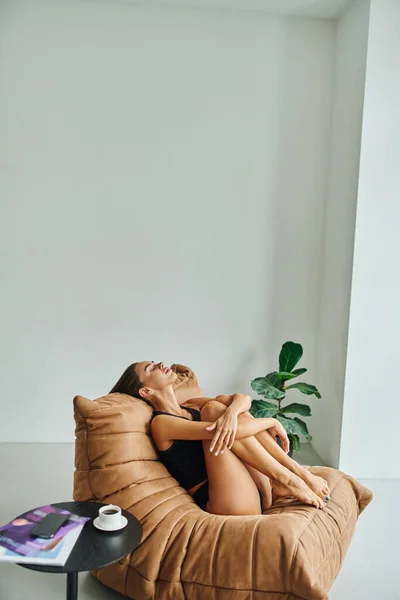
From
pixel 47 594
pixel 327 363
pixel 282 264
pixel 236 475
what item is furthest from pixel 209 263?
pixel 47 594

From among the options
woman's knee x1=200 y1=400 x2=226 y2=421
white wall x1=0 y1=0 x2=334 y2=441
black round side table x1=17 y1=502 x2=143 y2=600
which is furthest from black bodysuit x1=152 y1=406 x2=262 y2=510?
white wall x1=0 y1=0 x2=334 y2=441

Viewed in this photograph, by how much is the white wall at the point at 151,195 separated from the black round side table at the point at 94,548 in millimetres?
2291

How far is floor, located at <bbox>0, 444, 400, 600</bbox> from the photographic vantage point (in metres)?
2.32

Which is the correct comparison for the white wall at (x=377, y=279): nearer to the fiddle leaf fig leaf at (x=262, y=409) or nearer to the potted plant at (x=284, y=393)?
the potted plant at (x=284, y=393)

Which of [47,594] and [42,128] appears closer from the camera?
[47,594]

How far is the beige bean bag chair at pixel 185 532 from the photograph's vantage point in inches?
75.6

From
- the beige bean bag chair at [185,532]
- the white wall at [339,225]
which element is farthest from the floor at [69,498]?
the white wall at [339,225]

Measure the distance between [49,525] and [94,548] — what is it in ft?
0.60

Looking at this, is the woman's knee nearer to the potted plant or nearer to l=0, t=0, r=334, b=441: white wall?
the potted plant

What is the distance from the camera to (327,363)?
410 centimetres

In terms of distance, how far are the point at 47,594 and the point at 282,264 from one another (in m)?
2.70

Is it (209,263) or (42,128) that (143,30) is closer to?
(42,128)

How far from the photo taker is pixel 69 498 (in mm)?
3209

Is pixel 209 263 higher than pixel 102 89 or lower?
lower
